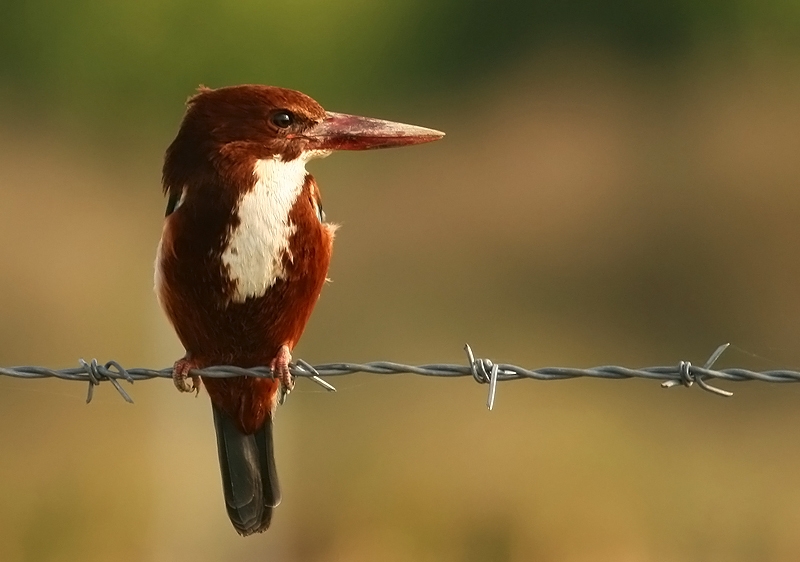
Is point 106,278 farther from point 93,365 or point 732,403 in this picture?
point 93,365

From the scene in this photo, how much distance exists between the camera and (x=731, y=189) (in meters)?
9.59

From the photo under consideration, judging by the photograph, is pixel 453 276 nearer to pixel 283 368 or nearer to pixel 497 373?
pixel 283 368

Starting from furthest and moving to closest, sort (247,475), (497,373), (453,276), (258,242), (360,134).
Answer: (453,276)
(247,475)
(360,134)
(258,242)
(497,373)

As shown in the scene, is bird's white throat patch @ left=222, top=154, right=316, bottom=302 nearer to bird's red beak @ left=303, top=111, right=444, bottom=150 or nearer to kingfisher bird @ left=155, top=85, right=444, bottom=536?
kingfisher bird @ left=155, top=85, right=444, bottom=536

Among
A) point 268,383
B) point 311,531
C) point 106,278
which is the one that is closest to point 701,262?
point 106,278

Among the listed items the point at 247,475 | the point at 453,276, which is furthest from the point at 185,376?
the point at 453,276

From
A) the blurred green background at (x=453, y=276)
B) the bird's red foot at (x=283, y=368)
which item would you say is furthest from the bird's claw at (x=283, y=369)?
the blurred green background at (x=453, y=276)

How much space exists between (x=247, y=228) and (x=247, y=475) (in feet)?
2.34

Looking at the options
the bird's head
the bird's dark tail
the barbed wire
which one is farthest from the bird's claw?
the bird's head

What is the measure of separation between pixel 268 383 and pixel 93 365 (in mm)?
542

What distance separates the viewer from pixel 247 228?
2914 mm

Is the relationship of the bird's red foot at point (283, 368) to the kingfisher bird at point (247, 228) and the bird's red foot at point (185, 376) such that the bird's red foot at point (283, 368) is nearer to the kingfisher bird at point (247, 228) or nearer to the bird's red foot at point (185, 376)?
the kingfisher bird at point (247, 228)

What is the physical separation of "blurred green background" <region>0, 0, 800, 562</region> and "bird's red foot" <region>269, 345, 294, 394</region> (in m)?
1.33

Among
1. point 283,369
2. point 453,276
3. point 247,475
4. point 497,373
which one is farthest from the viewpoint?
point 453,276
